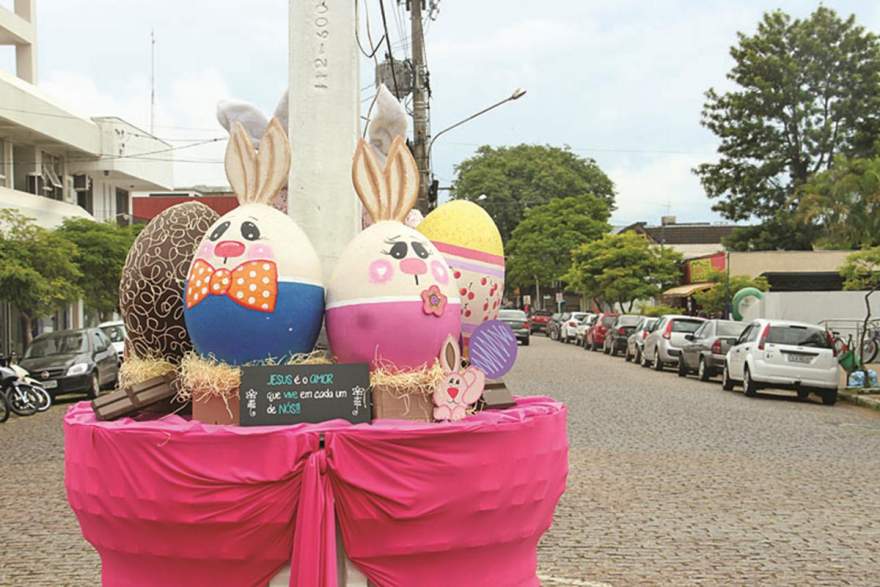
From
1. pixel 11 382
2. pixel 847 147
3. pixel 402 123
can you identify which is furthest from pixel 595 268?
pixel 402 123

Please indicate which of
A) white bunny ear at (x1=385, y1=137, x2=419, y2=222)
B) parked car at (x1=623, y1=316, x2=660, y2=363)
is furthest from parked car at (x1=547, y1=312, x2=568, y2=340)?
white bunny ear at (x1=385, y1=137, x2=419, y2=222)

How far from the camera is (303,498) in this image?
4102 millimetres

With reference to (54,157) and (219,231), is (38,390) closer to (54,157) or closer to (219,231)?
(219,231)

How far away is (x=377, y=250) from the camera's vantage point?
475 cm

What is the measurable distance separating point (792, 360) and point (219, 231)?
660 inches

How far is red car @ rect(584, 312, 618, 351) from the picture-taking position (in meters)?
40.1

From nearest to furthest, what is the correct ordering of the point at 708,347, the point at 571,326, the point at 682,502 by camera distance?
1. the point at 682,502
2. the point at 708,347
3. the point at 571,326

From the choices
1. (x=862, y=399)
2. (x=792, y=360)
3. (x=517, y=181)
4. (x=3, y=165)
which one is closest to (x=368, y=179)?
(x=792, y=360)

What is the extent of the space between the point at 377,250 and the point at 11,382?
14822 millimetres

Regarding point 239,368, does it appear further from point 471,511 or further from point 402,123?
point 402,123

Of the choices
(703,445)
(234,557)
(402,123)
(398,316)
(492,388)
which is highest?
(402,123)

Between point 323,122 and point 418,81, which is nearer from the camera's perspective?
point 323,122

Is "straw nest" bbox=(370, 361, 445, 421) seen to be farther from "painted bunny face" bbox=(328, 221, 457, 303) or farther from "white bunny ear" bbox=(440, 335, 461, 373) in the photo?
"painted bunny face" bbox=(328, 221, 457, 303)

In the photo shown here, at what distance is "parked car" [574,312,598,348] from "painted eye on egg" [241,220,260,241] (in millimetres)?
38777
